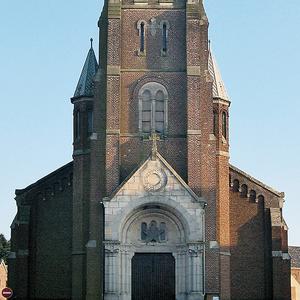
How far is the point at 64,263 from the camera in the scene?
1892 inches

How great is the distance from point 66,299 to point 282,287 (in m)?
12.1

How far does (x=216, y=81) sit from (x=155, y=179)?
948 centimetres

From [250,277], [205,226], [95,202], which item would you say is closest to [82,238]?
[95,202]

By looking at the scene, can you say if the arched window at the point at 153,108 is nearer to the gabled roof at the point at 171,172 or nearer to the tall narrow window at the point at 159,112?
the tall narrow window at the point at 159,112

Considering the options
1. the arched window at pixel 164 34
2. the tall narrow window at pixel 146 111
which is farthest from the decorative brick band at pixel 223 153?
the arched window at pixel 164 34

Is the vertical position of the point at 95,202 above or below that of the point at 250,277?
above

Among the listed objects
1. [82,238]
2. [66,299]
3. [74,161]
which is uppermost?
[74,161]

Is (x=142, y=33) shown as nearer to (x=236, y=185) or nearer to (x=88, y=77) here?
(x=88, y=77)

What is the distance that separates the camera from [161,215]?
143 feet

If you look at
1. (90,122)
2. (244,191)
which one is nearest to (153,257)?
(244,191)

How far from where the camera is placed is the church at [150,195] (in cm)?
4294

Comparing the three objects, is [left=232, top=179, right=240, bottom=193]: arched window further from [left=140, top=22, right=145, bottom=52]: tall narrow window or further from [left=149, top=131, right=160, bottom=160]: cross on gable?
[left=140, top=22, right=145, bottom=52]: tall narrow window

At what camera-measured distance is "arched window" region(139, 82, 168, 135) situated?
1777 inches

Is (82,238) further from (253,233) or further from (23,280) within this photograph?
(253,233)
